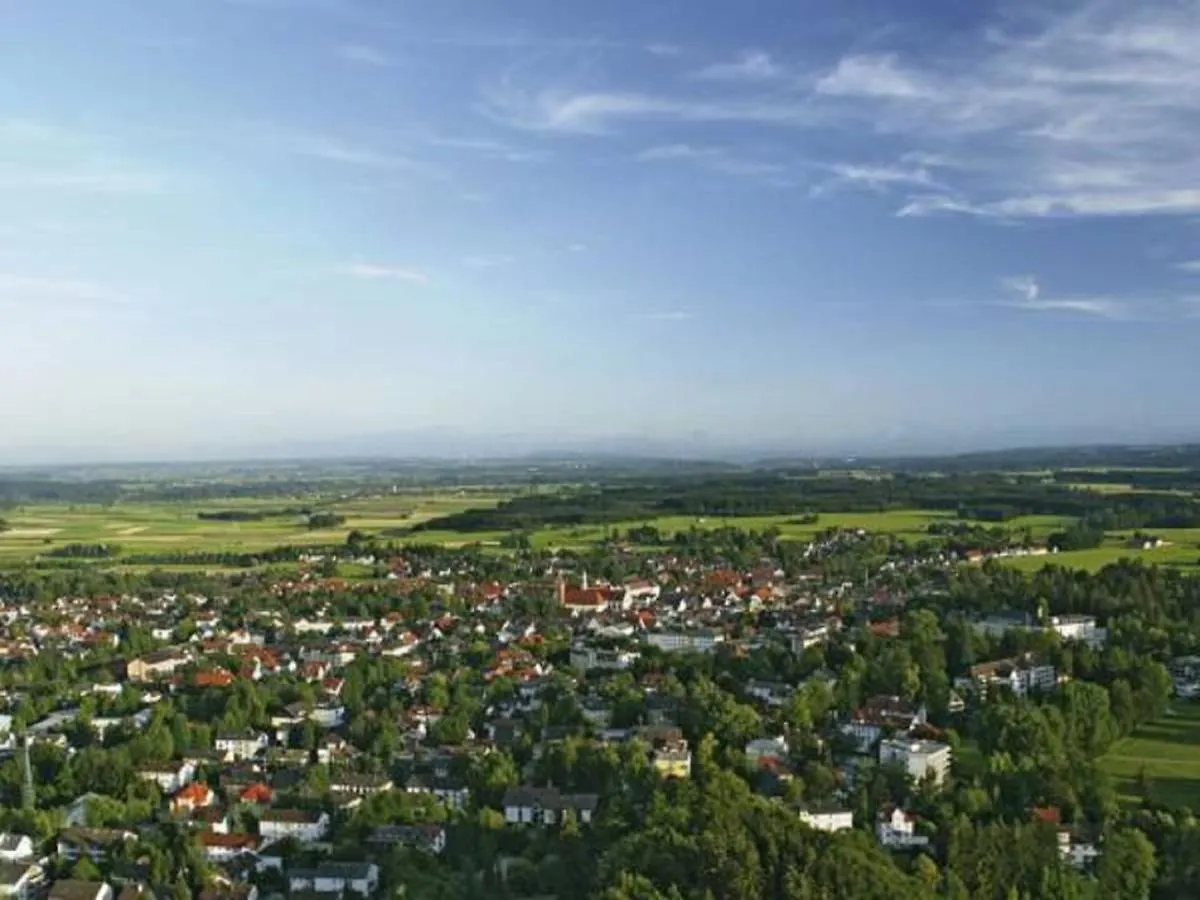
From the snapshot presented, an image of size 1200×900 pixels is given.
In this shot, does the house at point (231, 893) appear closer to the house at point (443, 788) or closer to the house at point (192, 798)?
the house at point (192, 798)

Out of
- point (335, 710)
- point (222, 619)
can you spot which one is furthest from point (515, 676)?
point (222, 619)

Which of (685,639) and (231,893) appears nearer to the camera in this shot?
(231,893)

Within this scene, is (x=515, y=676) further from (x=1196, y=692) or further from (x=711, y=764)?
(x=1196, y=692)

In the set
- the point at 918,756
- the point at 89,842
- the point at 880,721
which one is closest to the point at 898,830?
the point at 918,756

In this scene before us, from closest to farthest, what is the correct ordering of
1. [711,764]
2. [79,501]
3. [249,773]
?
[711,764], [249,773], [79,501]

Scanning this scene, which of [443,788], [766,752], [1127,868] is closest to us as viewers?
[1127,868]

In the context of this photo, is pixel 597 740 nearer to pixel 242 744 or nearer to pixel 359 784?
pixel 359 784
